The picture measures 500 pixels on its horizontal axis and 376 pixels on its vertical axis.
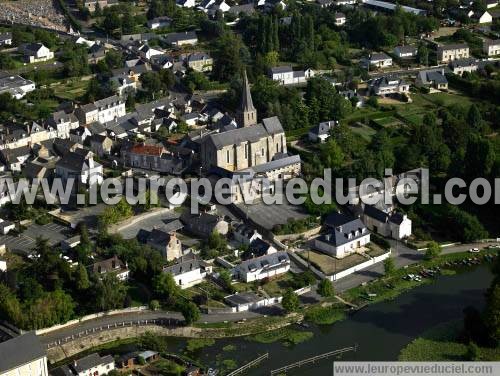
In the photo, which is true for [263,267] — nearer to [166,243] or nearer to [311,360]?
[166,243]

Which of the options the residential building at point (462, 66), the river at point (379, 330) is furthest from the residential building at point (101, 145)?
the residential building at point (462, 66)

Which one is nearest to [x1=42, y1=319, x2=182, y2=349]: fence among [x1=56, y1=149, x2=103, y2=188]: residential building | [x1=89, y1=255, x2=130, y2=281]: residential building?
[x1=89, y1=255, x2=130, y2=281]: residential building

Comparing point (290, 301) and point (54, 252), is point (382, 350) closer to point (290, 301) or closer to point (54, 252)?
point (290, 301)

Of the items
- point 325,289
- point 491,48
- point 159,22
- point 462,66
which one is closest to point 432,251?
point 325,289

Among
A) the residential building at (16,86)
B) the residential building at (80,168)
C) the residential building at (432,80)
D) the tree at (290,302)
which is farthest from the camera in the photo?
the residential building at (432,80)

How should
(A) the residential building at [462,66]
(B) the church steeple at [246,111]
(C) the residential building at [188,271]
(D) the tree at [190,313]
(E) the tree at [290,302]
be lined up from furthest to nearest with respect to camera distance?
(A) the residential building at [462,66], (B) the church steeple at [246,111], (C) the residential building at [188,271], (E) the tree at [290,302], (D) the tree at [190,313]

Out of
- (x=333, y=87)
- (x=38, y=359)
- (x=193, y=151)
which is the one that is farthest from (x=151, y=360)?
(x=333, y=87)

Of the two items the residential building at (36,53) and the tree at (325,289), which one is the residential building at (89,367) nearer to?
the tree at (325,289)
